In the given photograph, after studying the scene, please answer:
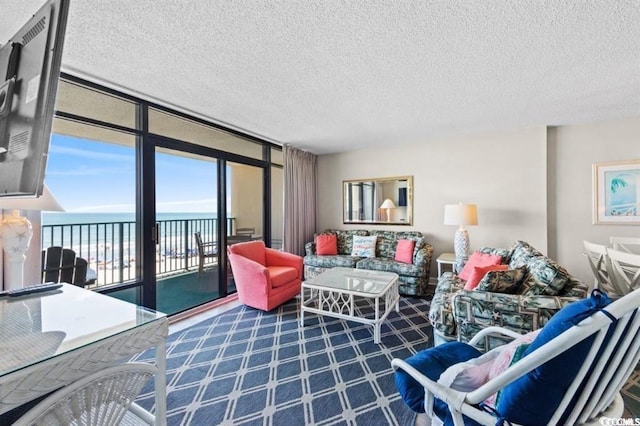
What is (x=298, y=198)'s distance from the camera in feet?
15.9

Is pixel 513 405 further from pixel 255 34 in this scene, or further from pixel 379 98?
pixel 379 98

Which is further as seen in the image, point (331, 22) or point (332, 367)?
point (332, 367)

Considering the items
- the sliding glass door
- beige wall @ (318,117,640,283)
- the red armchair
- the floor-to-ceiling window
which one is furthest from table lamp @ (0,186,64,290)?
beige wall @ (318,117,640,283)

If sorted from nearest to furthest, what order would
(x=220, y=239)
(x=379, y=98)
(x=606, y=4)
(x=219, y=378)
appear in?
(x=606, y=4) → (x=219, y=378) → (x=379, y=98) → (x=220, y=239)

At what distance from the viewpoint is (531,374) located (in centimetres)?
81

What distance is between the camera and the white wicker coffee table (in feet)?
8.29

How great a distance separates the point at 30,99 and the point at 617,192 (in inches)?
214

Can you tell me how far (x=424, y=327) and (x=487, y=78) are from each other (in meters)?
2.41

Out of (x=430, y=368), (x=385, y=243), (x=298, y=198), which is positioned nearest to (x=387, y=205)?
(x=385, y=243)

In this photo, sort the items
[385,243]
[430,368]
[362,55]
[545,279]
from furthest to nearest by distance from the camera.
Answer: [385,243] → [362,55] → [545,279] → [430,368]

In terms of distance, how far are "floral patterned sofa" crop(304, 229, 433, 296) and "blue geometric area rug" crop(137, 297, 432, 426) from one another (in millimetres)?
719

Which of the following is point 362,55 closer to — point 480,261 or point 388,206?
point 480,261

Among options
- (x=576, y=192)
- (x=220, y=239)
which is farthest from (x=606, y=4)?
(x=220, y=239)

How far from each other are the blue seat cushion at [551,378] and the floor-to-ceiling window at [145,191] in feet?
9.05
